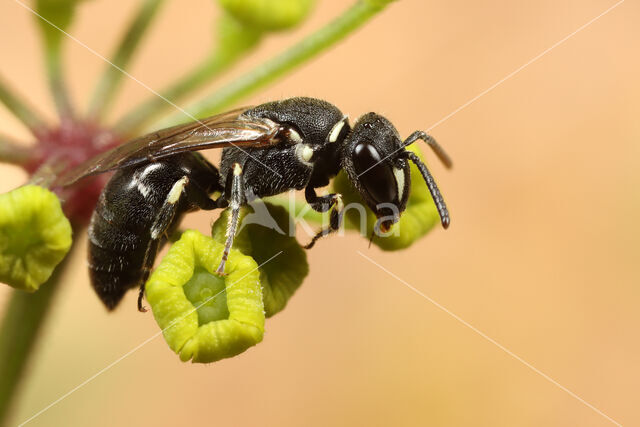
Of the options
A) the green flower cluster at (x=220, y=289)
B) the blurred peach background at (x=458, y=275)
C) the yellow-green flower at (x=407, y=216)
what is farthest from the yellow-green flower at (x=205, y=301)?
the blurred peach background at (x=458, y=275)

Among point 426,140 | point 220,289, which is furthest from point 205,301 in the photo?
point 426,140

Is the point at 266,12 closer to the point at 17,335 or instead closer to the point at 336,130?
the point at 336,130

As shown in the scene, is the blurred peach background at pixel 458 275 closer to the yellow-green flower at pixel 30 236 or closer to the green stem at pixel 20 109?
the green stem at pixel 20 109

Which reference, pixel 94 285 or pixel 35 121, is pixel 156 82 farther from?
pixel 94 285

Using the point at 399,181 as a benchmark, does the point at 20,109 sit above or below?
above

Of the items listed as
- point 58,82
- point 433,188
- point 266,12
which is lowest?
point 433,188

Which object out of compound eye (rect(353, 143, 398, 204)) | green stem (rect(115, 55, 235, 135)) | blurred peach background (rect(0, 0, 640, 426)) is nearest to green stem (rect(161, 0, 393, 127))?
green stem (rect(115, 55, 235, 135))
